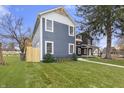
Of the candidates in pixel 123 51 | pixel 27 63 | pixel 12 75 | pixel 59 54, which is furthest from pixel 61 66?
pixel 123 51

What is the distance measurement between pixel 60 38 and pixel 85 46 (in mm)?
1081

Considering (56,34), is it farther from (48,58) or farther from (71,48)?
(48,58)

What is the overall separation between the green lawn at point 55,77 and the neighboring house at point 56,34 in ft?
2.47

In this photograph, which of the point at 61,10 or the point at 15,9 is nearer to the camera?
the point at 15,9

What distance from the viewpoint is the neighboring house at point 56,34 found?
8992 millimetres

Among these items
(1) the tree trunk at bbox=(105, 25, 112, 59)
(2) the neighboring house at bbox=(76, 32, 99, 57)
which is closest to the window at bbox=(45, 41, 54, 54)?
(2) the neighboring house at bbox=(76, 32, 99, 57)

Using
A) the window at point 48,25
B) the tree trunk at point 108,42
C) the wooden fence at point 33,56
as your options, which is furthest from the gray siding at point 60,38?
the tree trunk at point 108,42

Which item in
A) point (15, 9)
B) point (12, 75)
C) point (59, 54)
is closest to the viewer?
point (12, 75)

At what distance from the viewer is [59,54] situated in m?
8.87

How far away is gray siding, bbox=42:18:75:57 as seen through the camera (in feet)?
29.5

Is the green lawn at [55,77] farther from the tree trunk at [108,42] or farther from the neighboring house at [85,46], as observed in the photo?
the tree trunk at [108,42]

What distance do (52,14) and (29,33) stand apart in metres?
1.49
